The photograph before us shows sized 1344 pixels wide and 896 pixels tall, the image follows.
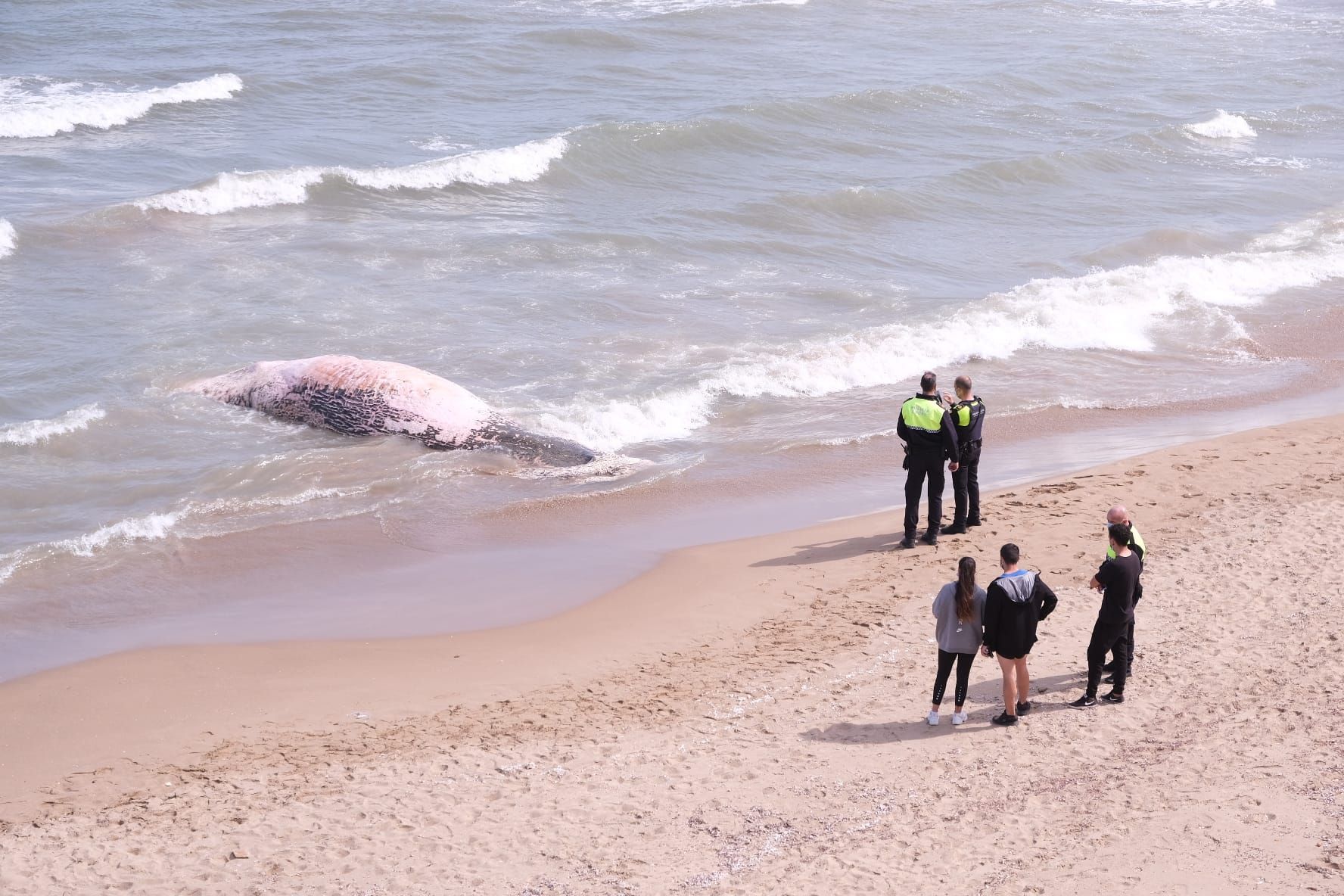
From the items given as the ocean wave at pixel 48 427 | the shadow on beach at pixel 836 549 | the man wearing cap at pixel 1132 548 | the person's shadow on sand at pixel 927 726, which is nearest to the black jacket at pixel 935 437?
the shadow on beach at pixel 836 549

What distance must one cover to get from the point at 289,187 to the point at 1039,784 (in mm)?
18570

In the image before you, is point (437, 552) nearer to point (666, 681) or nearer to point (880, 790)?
point (666, 681)

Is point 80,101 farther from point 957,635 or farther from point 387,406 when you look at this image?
point 957,635

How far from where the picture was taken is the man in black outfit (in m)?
8.45

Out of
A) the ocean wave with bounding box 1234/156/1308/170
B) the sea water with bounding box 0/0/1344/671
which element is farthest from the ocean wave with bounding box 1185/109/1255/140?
the ocean wave with bounding box 1234/156/1308/170

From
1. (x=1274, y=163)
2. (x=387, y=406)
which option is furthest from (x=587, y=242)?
(x=1274, y=163)

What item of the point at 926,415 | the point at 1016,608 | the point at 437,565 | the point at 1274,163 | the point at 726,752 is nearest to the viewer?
the point at 726,752

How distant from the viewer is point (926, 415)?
11031 mm

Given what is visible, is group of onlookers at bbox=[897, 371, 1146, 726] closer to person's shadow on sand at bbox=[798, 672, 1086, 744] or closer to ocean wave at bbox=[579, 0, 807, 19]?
person's shadow on sand at bbox=[798, 672, 1086, 744]

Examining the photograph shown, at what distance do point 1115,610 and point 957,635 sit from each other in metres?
1.06

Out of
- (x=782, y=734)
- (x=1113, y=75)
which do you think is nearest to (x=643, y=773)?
(x=782, y=734)

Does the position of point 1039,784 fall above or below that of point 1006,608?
below

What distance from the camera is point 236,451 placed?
527 inches

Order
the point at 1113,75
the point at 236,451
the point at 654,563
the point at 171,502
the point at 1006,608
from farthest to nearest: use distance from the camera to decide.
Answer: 1. the point at 1113,75
2. the point at 236,451
3. the point at 171,502
4. the point at 654,563
5. the point at 1006,608
